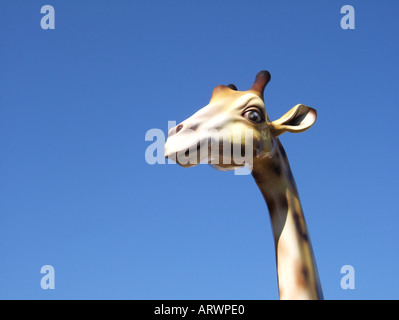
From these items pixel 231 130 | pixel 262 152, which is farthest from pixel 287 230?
pixel 231 130

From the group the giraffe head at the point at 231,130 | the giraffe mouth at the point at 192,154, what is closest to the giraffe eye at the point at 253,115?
the giraffe head at the point at 231,130

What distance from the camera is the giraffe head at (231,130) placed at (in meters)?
4.94

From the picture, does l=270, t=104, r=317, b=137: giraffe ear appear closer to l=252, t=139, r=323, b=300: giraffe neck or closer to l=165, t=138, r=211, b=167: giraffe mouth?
l=252, t=139, r=323, b=300: giraffe neck

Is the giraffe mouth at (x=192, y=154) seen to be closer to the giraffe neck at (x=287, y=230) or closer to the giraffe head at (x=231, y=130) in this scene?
the giraffe head at (x=231, y=130)

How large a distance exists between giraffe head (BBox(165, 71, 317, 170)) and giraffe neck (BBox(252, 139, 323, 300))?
171 mm

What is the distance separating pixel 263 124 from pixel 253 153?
12.3 inches

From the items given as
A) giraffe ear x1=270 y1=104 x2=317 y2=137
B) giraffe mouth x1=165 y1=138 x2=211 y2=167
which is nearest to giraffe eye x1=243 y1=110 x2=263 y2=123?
giraffe ear x1=270 y1=104 x2=317 y2=137

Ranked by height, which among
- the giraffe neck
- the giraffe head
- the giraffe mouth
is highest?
the giraffe head

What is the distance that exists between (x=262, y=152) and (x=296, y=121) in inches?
22.1

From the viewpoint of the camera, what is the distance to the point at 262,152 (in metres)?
5.24

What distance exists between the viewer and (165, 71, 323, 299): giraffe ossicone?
16.1 ft

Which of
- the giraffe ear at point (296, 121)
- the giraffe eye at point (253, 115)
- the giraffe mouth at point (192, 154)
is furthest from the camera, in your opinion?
the giraffe ear at point (296, 121)
